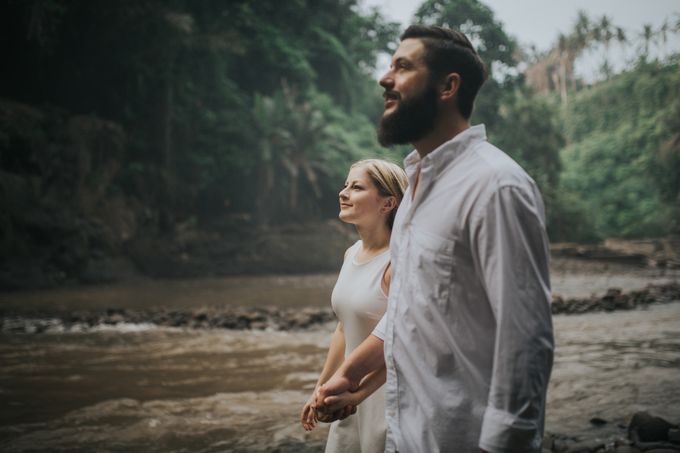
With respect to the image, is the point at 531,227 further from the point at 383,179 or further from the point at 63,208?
the point at 63,208

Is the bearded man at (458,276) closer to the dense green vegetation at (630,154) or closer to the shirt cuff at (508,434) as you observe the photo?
the shirt cuff at (508,434)

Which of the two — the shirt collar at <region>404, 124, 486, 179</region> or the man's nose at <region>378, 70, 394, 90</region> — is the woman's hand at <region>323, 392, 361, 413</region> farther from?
the man's nose at <region>378, 70, 394, 90</region>

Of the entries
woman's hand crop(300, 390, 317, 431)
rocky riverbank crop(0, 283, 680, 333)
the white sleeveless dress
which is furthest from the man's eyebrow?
rocky riverbank crop(0, 283, 680, 333)

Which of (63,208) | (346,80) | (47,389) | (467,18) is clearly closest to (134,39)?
(63,208)

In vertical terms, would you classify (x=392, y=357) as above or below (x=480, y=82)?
below

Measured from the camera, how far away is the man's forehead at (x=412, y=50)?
1633mm

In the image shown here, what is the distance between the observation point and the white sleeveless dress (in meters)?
2.28

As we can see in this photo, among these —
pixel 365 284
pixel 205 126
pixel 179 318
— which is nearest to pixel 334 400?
pixel 365 284

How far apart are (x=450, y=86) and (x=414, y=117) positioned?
136mm

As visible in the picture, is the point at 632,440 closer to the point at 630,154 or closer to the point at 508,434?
the point at 508,434

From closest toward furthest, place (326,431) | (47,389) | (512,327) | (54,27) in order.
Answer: (512,327) < (326,431) < (47,389) < (54,27)

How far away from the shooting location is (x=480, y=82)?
5.48 ft

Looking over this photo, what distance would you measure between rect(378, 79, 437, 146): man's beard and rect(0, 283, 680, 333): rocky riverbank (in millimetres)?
8262

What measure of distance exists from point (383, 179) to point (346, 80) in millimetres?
32784
